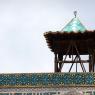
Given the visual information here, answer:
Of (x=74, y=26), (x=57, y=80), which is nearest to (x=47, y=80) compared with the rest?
(x=57, y=80)

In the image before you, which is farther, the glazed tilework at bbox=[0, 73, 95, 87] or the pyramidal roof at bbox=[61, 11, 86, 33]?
the pyramidal roof at bbox=[61, 11, 86, 33]

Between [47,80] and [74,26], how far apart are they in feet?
8.69

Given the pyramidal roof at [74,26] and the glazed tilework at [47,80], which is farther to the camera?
the pyramidal roof at [74,26]

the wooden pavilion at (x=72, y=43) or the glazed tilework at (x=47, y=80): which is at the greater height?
the wooden pavilion at (x=72, y=43)

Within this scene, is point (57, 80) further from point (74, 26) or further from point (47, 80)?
point (74, 26)

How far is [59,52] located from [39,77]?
2.61 meters

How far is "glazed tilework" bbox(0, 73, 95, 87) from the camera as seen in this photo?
54.6ft

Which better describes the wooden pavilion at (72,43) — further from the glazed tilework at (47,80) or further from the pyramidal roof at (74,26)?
the glazed tilework at (47,80)

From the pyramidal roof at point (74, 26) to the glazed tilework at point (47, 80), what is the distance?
1.82 metres

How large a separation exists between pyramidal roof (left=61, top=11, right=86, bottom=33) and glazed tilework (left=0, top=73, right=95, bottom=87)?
5.97ft

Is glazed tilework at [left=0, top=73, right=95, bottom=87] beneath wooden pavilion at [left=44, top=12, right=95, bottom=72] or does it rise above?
beneath

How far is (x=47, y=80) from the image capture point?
55.1 ft

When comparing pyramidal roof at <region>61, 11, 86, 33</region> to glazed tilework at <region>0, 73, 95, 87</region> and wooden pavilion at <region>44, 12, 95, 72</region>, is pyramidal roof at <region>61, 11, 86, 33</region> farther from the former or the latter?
glazed tilework at <region>0, 73, 95, 87</region>

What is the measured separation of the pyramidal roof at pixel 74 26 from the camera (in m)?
18.1
